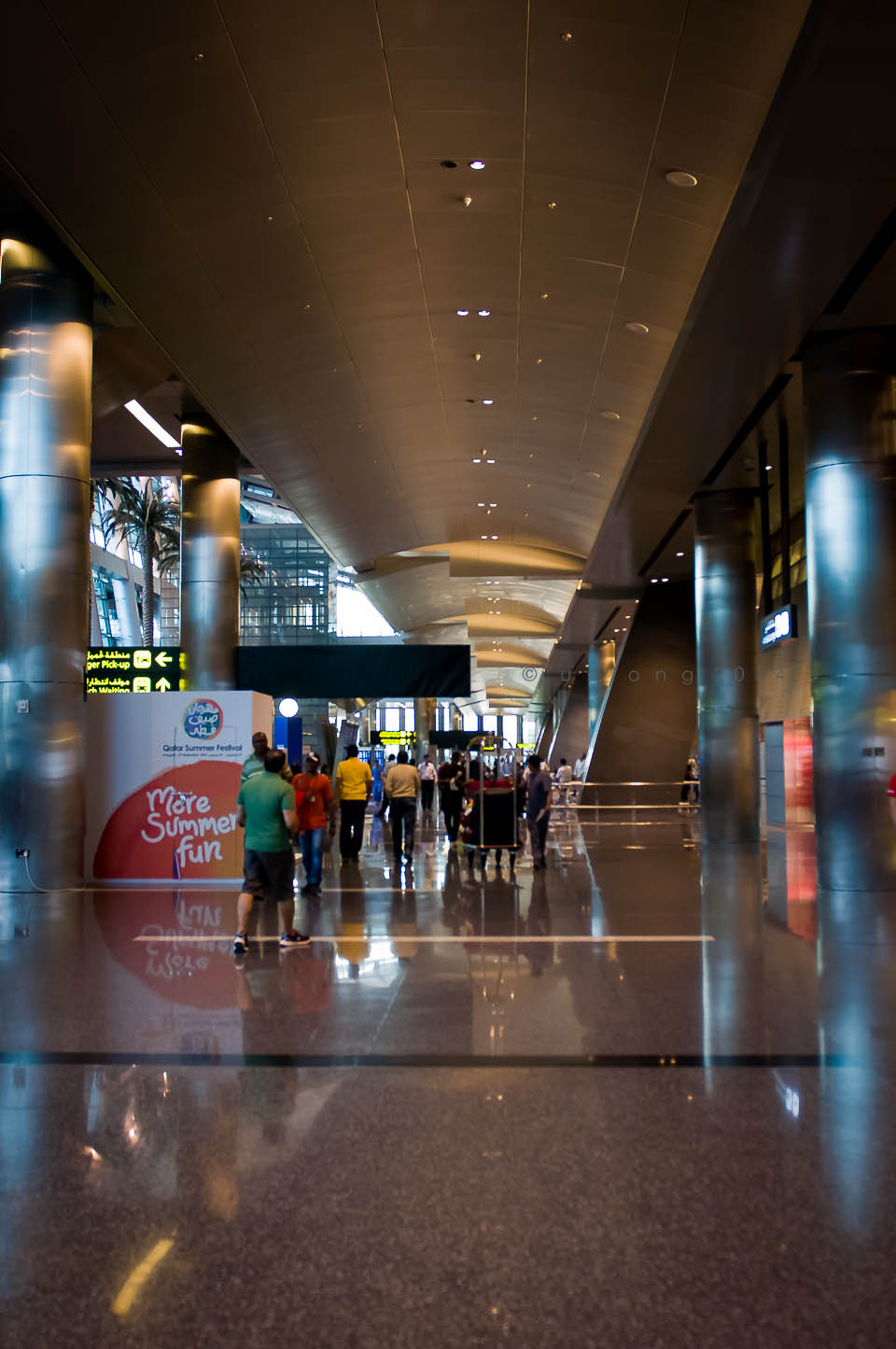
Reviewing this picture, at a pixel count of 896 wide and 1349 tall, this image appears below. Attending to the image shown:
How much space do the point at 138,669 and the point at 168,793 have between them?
948 cm

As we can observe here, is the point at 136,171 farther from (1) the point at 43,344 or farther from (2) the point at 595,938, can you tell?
(2) the point at 595,938

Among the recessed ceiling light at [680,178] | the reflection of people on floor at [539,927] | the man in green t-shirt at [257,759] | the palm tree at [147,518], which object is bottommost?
the reflection of people on floor at [539,927]

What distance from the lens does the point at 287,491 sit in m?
25.4

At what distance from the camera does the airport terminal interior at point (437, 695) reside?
12.6 ft

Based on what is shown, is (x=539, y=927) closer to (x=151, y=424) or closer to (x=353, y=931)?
(x=353, y=931)

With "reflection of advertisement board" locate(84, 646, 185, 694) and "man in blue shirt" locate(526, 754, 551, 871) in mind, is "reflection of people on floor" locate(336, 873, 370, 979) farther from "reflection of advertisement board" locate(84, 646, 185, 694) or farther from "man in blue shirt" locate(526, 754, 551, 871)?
"reflection of advertisement board" locate(84, 646, 185, 694)

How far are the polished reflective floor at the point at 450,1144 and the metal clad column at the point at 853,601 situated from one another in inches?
153

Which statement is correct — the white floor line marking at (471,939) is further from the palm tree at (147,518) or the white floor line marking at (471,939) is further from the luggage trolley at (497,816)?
the palm tree at (147,518)

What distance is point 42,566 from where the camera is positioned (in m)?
14.6

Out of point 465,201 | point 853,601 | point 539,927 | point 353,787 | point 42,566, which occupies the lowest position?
point 539,927

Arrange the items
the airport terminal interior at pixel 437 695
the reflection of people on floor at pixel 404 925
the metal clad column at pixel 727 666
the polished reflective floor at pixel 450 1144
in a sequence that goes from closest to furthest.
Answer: the polished reflective floor at pixel 450 1144 → the airport terminal interior at pixel 437 695 → the reflection of people on floor at pixel 404 925 → the metal clad column at pixel 727 666

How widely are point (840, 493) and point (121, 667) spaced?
15.1 meters

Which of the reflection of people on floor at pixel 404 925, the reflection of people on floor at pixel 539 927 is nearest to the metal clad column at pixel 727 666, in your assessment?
the reflection of people on floor at pixel 539 927

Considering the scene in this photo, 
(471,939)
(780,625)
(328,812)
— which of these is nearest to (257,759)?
(471,939)
